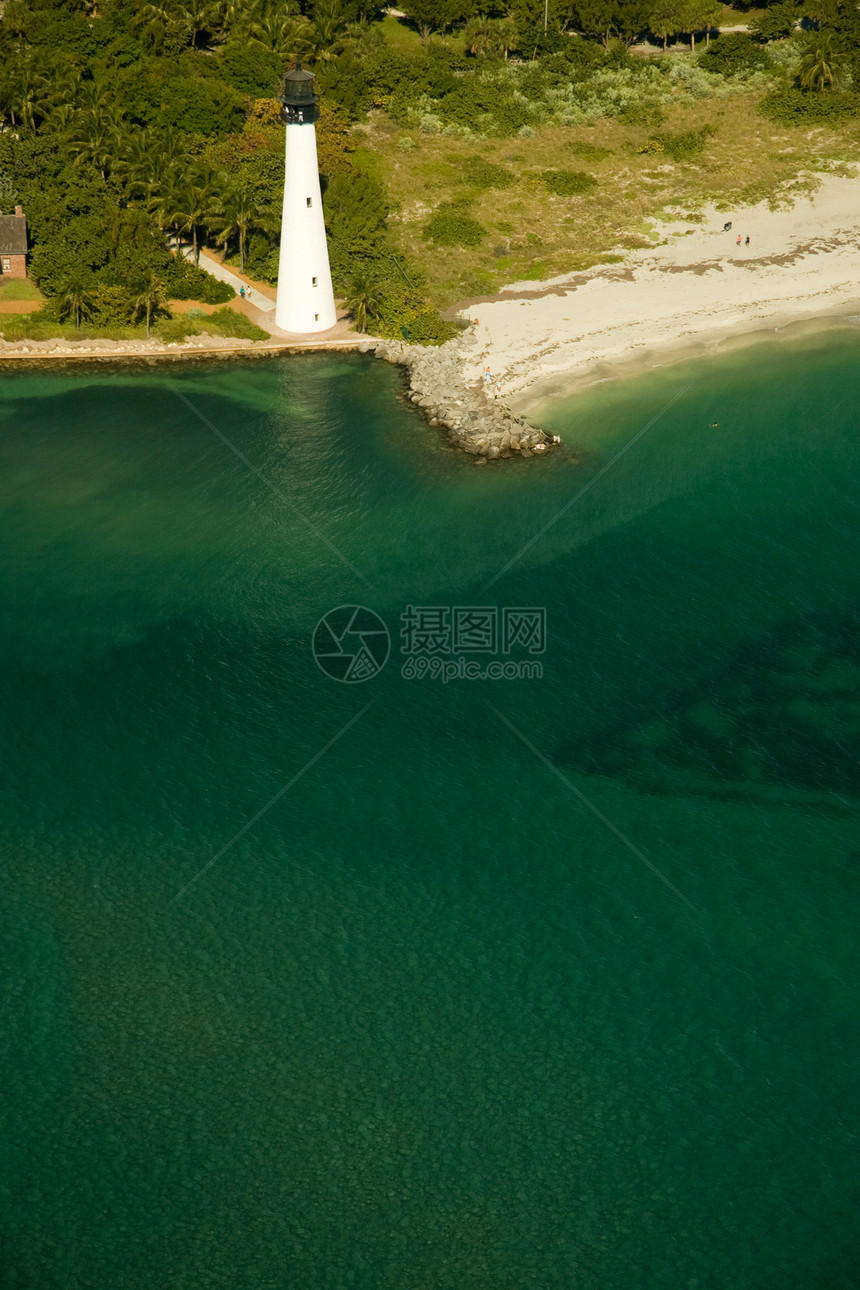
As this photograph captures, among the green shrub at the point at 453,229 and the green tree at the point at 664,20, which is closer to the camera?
the green shrub at the point at 453,229

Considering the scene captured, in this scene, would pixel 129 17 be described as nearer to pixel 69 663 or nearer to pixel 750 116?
pixel 750 116

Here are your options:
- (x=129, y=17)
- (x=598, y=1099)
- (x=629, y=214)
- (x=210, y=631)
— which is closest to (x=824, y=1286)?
(x=598, y=1099)

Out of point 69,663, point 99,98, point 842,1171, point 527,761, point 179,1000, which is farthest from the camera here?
point 99,98

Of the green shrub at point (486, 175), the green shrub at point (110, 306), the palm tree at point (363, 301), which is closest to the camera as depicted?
the green shrub at point (110, 306)

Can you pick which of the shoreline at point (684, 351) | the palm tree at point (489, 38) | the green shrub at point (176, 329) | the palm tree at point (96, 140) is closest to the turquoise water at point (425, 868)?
the shoreline at point (684, 351)

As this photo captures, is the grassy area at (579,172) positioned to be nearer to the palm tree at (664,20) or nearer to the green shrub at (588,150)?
the green shrub at (588,150)

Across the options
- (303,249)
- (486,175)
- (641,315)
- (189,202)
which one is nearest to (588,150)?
(486,175)
